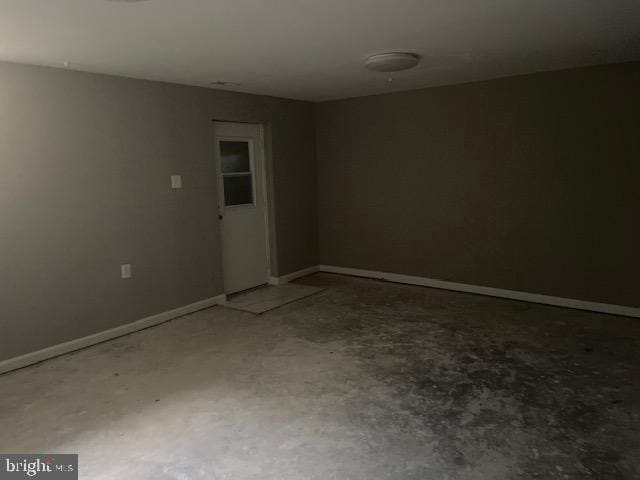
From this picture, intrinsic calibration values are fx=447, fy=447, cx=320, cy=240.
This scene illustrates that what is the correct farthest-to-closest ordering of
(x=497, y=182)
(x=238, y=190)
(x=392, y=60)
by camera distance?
1. (x=238, y=190)
2. (x=497, y=182)
3. (x=392, y=60)

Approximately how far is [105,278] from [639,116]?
4.81 m

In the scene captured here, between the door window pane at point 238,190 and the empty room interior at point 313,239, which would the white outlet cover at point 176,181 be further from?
the door window pane at point 238,190

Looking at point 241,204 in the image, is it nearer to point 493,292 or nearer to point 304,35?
point 304,35

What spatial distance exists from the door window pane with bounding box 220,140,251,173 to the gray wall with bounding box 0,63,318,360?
33 centimetres

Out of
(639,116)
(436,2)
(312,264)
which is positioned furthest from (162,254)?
(639,116)

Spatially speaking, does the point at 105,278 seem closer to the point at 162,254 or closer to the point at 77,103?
the point at 162,254

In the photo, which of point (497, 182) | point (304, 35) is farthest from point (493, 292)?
point (304, 35)

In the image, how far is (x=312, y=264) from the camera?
20.2 ft

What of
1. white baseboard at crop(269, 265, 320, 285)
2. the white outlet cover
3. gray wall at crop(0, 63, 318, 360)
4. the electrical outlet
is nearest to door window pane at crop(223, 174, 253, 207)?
gray wall at crop(0, 63, 318, 360)

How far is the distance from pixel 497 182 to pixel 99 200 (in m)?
3.84

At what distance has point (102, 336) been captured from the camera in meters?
A: 3.82

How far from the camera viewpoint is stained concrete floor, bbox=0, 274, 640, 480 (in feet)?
7.25

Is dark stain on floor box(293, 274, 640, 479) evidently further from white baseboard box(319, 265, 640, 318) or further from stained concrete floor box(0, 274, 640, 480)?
white baseboard box(319, 265, 640, 318)

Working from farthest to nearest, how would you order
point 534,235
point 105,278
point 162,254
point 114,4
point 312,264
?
point 312,264 → point 534,235 → point 162,254 → point 105,278 → point 114,4
